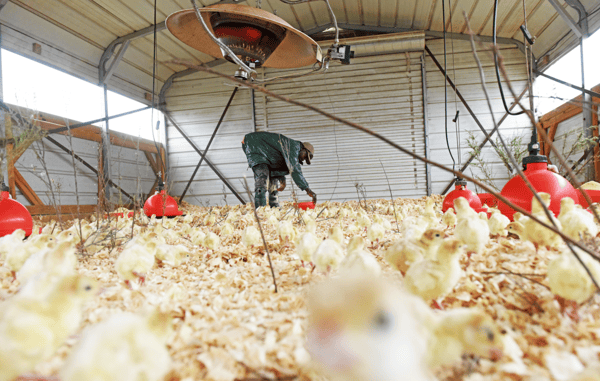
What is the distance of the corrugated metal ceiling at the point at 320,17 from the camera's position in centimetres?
441

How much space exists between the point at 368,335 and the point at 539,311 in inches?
20.5

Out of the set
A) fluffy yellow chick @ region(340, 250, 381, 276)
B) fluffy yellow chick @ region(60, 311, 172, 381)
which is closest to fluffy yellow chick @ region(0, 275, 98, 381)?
fluffy yellow chick @ region(60, 311, 172, 381)

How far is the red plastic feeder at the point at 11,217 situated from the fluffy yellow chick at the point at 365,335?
199 centimetres

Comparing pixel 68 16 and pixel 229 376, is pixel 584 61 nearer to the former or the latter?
pixel 229 376

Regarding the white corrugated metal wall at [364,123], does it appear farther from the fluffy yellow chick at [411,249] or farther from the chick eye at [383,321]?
the chick eye at [383,321]

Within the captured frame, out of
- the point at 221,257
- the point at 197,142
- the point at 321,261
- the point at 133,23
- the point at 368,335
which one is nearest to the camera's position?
the point at 368,335

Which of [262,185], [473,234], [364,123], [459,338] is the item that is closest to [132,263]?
[459,338]

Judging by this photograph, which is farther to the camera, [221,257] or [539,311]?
[221,257]

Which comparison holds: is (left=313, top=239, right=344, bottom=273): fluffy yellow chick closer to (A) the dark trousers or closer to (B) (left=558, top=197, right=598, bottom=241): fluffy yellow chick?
(B) (left=558, top=197, right=598, bottom=241): fluffy yellow chick

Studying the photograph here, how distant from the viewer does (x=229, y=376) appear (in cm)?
47

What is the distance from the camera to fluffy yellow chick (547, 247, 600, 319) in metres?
0.52

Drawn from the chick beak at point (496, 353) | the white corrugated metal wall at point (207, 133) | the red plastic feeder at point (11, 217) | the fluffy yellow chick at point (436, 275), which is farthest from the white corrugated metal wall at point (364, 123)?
the chick beak at point (496, 353)

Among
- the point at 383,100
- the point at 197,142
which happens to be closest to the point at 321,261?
the point at 383,100

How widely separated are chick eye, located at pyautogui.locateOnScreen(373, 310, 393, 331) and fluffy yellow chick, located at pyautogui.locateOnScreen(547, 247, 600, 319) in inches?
16.9
